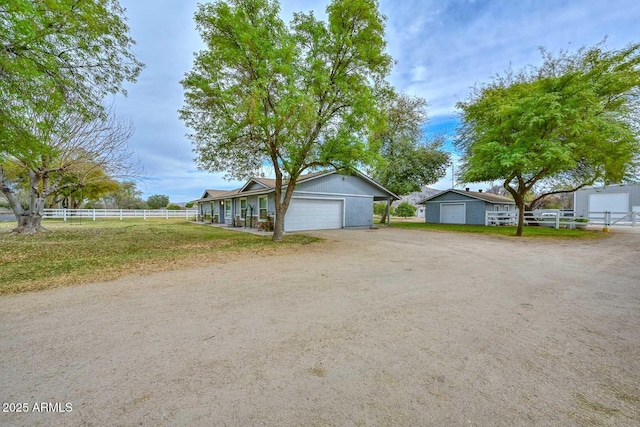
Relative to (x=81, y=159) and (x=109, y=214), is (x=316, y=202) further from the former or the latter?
(x=109, y=214)

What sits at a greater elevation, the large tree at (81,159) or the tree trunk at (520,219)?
the large tree at (81,159)

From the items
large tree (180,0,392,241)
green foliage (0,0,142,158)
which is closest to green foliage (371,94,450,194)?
large tree (180,0,392,241)

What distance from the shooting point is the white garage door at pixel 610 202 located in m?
24.1

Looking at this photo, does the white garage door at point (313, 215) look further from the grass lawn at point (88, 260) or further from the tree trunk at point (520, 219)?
the tree trunk at point (520, 219)

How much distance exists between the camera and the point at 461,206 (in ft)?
77.3

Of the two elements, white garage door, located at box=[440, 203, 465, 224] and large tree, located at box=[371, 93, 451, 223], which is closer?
large tree, located at box=[371, 93, 451, 223]

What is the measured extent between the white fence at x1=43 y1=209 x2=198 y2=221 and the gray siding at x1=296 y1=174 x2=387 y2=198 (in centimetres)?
2331

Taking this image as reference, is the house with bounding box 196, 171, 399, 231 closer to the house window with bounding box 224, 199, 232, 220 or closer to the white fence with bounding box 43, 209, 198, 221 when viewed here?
the house window with bounding box 224, 199, 232, 220

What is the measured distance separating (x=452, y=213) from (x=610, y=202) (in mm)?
15656

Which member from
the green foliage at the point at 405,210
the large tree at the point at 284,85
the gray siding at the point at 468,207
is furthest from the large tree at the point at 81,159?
the green foliage at the point at 405,210

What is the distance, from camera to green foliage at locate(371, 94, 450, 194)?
850 inches

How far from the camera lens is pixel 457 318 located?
3.52 meters

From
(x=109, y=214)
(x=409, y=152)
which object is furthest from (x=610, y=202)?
(x=109, y=214)

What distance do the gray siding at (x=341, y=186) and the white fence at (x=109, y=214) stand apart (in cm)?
2331
